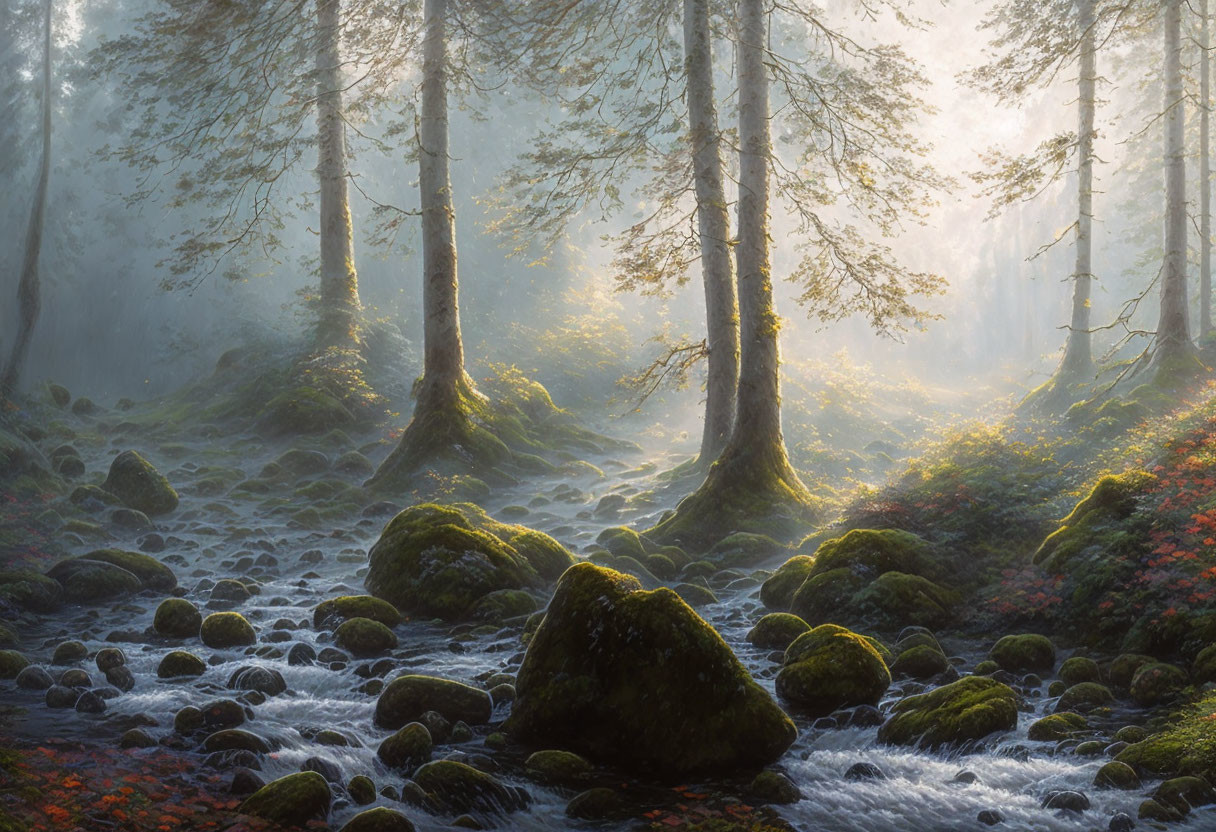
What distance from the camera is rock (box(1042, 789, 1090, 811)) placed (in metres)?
4.91

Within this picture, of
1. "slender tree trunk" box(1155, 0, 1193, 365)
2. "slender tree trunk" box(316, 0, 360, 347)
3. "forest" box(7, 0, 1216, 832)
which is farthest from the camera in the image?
"slender tree trunk" box(316, 0, 360, 347)

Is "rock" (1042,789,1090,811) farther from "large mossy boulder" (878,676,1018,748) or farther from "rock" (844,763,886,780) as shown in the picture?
"rock" (844,763,886,780)

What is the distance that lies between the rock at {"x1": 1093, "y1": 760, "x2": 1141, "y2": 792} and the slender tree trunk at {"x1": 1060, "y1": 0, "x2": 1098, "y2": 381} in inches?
673

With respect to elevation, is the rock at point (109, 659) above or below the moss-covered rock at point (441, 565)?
below

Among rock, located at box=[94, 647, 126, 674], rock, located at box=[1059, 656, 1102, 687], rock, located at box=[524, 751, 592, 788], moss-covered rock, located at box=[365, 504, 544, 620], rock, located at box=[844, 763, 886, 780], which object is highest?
moss-covered rock, located at box=[365, 504, 544, 620]

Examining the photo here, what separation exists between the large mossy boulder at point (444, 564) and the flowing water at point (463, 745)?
513mm

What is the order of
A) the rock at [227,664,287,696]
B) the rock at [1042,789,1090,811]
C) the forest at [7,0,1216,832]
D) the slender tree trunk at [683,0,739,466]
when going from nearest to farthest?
the rock at [1042,789,1090,811] < the forest at [7,0,1216,832] < the rock at [227,664,287,696] < the slender tree trunk at [683,0,739,466]

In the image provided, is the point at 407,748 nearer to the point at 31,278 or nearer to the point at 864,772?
the point at 864,772

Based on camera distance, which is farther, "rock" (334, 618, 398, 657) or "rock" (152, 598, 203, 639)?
"rock" (152, 598, 203, 639)

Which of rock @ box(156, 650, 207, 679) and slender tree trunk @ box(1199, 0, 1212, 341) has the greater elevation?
slender tree trunk @ box(1199, 0, 1212, 341)

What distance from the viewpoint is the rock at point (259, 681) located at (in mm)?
6820

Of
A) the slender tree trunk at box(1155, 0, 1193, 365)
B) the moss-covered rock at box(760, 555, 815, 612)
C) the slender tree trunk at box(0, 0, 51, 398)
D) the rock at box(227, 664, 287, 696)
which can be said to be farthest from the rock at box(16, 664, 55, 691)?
the slender tree trunk at box(1155, 0, 1193, 365)

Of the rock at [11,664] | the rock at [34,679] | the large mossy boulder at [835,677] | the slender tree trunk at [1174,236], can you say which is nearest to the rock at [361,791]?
the rock at [34,679]

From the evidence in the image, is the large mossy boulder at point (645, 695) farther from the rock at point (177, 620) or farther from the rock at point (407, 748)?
the rock at point (177, 620)
